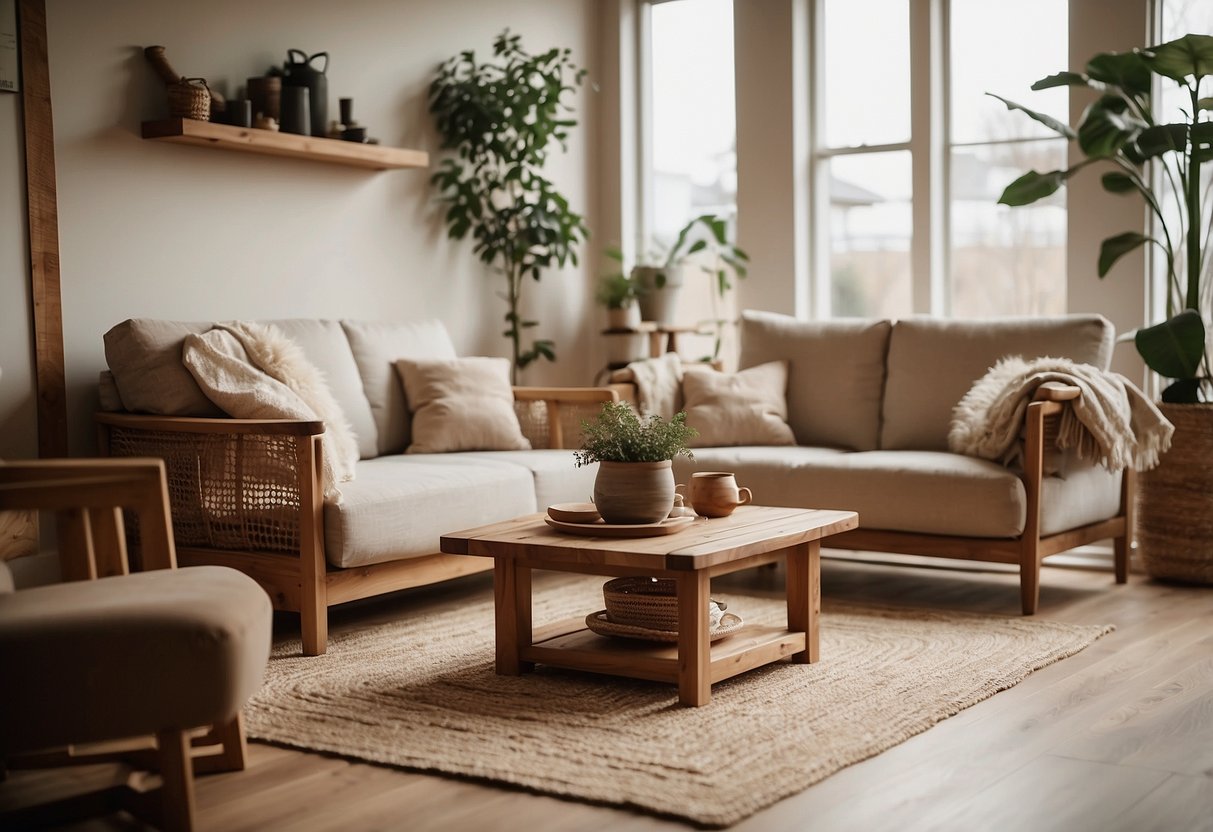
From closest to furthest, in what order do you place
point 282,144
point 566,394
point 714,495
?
1. point 714,495
2. point 282,144
3. point 566,394

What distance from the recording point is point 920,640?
3.67 m

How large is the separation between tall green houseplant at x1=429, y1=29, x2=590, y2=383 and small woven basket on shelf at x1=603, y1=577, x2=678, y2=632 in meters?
2.47

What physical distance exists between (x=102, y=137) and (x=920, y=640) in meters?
2.90

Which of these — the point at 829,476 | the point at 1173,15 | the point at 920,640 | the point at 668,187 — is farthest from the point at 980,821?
the point at 668,187

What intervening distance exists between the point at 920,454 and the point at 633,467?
1.61m

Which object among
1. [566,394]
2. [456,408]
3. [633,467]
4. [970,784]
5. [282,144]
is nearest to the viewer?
[970,784]

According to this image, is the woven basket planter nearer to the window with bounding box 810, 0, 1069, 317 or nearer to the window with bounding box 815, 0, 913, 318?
the window with bounding box 810, 0, 1069, 317

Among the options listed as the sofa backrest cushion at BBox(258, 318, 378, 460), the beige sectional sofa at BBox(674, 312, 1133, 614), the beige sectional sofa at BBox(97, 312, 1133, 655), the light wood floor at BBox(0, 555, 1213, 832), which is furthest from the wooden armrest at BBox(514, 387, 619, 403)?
the light wood floor at BBox(0, 555, 1213, 832)

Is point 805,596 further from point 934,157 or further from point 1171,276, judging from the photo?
point 934,157

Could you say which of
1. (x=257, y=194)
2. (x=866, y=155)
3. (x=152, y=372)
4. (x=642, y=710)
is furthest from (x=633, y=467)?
(x=866, y=155)

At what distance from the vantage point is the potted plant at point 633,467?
312 centimetres

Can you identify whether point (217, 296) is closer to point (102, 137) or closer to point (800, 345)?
point (102, 137)

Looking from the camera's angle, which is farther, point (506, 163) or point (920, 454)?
point (506, 163)

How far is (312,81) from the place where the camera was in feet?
15.3
